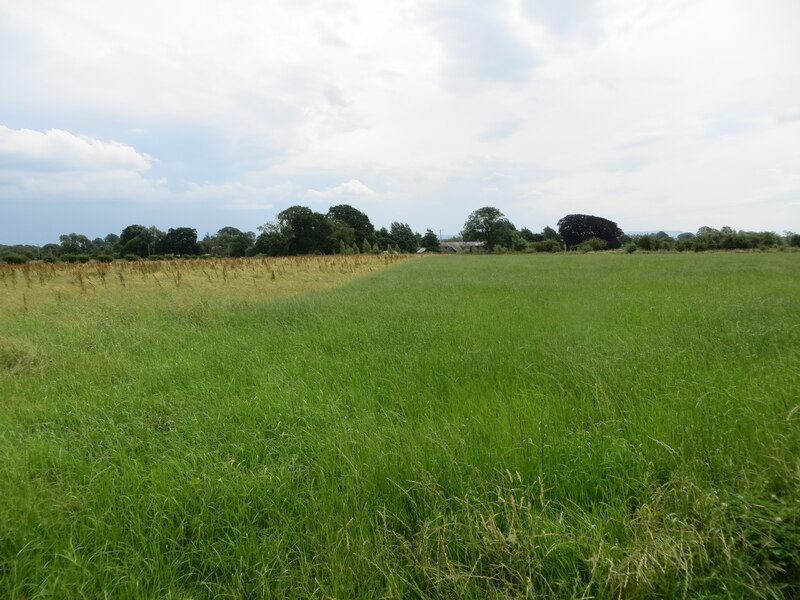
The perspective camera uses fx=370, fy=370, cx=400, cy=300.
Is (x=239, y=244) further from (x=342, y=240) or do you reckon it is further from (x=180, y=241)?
(x=342, y=240)

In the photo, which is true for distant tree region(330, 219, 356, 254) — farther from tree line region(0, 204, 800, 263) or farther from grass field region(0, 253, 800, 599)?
grass field region(0, 253, 800, 599)

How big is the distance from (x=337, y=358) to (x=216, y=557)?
3.42 meters

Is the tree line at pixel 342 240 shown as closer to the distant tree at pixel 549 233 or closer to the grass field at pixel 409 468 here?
the distant tree at pixel 549 233

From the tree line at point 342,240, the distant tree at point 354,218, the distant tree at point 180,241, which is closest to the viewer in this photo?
the tree line at point 342,240

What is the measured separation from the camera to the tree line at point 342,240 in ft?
172

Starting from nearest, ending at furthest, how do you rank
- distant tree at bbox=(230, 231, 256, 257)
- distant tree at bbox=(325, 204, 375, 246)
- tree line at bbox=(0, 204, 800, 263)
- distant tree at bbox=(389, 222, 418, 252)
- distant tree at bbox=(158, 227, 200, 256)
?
tree line at bbox=(0, 204, 800, 263) < distant tree at bbox=(158, 227, 200, 256) < distant tree at bbox=(230, 231, 256, 257) < distant tree at bbox=(325, 204, 375, 246) < distant tree at bbox=(389, 222, 418, 252)

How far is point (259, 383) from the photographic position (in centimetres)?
452

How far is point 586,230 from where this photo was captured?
8969cm

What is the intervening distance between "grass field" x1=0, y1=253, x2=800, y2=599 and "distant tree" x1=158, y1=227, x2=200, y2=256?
69.5 meters

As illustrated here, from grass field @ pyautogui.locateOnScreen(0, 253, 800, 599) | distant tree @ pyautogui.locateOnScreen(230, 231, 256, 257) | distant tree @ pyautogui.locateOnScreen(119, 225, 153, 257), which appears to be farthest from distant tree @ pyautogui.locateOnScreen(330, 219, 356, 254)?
grass field @ pyautogui.locateOnScreen(0, 253, 800, 599)

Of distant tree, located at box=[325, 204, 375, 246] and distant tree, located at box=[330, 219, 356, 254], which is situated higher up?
distant tree, located at box=[325, 204, 375, 246]

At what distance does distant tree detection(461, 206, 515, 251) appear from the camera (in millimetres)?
86938

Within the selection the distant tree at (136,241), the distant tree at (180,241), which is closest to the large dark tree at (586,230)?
the distant tree at (180,241)

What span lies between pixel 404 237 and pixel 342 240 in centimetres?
3705
